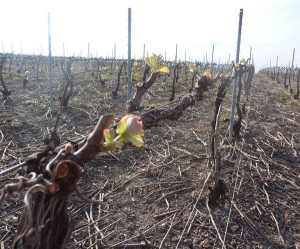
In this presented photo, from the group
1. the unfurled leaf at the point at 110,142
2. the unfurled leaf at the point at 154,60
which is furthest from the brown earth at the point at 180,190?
the unfurled leaf at the point at 154,60

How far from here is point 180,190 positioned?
11.7ft

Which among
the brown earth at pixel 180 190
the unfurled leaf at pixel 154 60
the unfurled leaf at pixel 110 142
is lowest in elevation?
the brown earth at pixel 180 190

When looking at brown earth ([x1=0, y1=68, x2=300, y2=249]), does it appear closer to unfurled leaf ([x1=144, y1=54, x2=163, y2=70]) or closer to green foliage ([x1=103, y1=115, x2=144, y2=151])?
green foliage ([x1=103, y1=115, x2=144, y2=151])

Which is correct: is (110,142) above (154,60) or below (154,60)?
below

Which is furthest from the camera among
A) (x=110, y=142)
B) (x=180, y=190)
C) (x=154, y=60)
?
(x=180, y=190)

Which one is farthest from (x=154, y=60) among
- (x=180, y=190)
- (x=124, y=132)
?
(x=124, y=132)

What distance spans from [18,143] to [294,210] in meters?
4.03

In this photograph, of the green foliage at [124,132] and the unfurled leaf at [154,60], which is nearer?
the green foliage at [124,132]

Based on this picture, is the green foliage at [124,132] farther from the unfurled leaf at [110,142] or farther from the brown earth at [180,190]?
the brown earth at [180,190]

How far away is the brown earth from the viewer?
2.78 metres

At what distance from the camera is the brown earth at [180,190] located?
278cm

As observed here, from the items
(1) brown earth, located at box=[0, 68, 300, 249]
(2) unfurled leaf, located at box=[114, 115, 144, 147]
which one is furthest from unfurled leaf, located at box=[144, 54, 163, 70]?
(2) unfurled leaf, located at box=[114, 115, 144, 147]

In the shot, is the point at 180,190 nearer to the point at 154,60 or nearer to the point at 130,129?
the point at 154,60

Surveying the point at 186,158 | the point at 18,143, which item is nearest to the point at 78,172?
the point at 186,158
